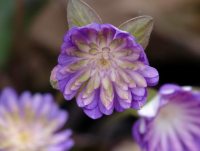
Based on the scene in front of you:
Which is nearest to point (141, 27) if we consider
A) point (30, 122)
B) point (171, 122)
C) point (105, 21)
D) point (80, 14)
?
point (80, 14)

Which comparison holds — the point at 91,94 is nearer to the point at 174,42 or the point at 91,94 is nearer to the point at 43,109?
the point at 43,109

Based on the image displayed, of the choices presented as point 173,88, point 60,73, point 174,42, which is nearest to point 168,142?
point 173,88

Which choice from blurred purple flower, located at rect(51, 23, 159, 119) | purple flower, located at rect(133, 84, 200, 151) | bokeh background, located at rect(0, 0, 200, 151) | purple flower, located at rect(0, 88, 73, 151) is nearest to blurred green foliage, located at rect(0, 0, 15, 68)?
bokeh background, located at rect(0, 0, 200, 151)

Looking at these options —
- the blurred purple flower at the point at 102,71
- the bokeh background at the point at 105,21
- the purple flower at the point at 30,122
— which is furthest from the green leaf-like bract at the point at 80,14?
the bokeh background at the point at 105,21

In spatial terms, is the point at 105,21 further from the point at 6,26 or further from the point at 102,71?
the point at 102,71

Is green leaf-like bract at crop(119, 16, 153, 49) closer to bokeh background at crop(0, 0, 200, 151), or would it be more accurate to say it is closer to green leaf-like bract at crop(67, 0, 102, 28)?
green leaf-like bract at crop(67, 0, 102, 28)

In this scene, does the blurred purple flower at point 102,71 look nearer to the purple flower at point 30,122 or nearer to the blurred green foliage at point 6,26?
the purple flower at point 30,122
